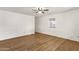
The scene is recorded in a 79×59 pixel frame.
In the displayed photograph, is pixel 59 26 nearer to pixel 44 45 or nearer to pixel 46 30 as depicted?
pixel 46 30

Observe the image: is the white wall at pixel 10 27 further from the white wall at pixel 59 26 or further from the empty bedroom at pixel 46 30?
the white wall at pixel 59 26

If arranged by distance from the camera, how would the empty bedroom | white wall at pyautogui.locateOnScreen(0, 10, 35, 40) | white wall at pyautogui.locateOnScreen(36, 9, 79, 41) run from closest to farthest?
the empty bedroom < white wall at pyautogui.locateOnScreen(36, 9, 79, 41) < white wall at pyautogui.locateOnScreen(0, 10, 35, 40)

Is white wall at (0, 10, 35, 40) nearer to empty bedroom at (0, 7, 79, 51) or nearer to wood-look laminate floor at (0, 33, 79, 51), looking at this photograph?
empty bedroom at (0, 7, 79, 51)

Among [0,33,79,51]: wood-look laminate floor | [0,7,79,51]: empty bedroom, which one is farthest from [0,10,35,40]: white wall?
[0,33,79,51]: wood-look laminate floor

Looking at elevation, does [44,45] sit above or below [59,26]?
below

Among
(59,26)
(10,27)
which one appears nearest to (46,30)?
(59,26)

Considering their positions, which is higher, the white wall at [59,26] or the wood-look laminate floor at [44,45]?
the white wall at [59,26]

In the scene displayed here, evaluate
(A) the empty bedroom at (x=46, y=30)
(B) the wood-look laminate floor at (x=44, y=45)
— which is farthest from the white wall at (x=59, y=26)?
(B) the wood-look laminate floor at (x=44, y=45)

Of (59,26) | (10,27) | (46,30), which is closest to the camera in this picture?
(46,30)

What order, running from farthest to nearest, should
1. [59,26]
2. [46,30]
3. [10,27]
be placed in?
[10,27], [59,26], [46,30]
